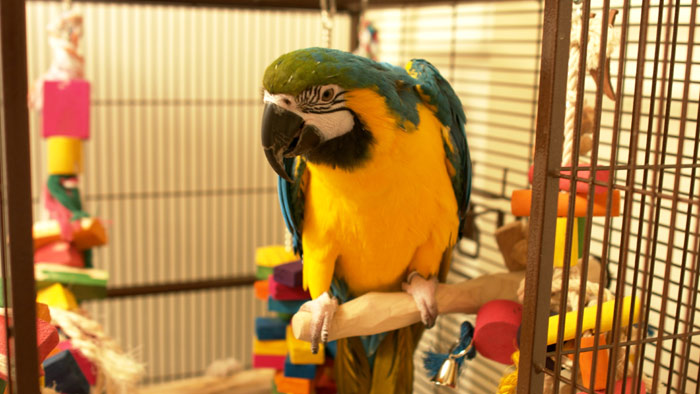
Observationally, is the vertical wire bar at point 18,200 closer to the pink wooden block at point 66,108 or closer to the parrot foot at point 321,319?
the parrot foot at point 321,319

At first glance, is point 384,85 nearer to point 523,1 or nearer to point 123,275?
point 523,1

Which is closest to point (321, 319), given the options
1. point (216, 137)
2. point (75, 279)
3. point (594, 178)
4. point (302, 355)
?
point (302, 355)

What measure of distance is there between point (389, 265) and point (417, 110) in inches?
9.2

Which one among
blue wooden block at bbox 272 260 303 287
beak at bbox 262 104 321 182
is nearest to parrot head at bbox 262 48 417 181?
beak at bbox 262 104 321 182

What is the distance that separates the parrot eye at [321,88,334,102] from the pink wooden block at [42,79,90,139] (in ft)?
2.30

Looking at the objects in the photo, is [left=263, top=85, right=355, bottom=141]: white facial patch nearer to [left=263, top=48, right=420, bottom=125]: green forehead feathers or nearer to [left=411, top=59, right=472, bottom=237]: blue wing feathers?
[left=263, top=48, right=420, bottom=125]: green forehead feathers

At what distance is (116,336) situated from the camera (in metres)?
1.87

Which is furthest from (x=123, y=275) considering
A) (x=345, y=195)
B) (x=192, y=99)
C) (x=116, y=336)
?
(x=345, y=195)

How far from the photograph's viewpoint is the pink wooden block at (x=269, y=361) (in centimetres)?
116

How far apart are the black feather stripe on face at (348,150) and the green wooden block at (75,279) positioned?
23.7 inches

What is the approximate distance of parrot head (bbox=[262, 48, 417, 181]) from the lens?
0.71 meters

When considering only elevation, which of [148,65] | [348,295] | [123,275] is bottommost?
[123,275]

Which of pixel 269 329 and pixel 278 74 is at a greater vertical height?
pixel 278 74

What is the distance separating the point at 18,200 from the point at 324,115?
13.8 inches
